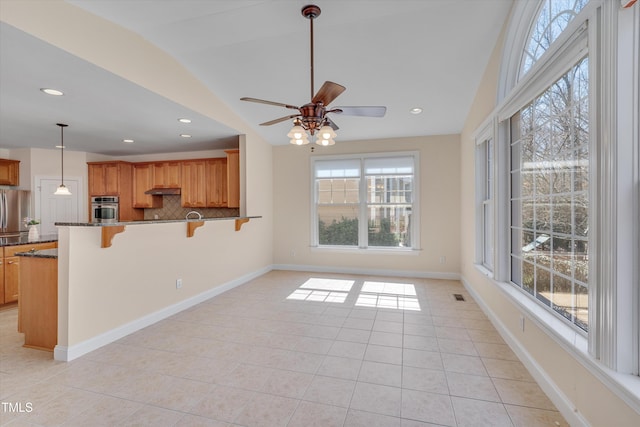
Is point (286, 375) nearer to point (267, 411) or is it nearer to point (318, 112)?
point (267, 411)

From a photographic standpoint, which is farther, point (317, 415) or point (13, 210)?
point (13, 210)

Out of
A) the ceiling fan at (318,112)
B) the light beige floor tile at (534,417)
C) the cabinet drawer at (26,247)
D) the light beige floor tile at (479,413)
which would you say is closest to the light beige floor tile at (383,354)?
the light beige floor tile at (479,413)

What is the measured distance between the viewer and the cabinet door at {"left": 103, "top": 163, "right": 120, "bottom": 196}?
5.86 metres

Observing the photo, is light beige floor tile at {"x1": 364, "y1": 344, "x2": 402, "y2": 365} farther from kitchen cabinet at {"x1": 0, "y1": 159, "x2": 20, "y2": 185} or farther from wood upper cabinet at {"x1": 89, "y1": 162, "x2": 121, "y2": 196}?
kitchen cabinet at {"x1": 0, "y1": 159, "x2": 20, "y2": 185}

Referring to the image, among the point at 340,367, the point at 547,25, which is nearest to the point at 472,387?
the point at 340,367

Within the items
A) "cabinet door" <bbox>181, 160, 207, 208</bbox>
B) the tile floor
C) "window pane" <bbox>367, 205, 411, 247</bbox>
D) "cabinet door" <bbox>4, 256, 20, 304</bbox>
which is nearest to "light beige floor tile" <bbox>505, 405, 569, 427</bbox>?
the tile floor

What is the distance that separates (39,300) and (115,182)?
3.80m

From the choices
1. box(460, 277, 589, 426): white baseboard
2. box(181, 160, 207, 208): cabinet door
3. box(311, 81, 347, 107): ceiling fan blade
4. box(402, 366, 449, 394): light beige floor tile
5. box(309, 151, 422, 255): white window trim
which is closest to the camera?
box(460, 277, 589, 426): white baseboard

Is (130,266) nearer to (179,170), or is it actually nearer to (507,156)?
(179,170)

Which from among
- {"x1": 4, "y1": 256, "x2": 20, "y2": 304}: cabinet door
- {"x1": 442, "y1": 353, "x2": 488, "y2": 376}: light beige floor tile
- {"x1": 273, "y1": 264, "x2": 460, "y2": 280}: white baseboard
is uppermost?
{"x1": 4, "y1": 256, "x2": 20, "y2": 304}: cabinet door

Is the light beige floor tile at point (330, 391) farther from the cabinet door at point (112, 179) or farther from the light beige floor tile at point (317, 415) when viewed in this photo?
the cabinet door at point (112, 179)

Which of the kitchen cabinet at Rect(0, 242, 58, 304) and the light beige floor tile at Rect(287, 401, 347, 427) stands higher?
the kitchen cabinet at Rect(0, 242, 58, 304)

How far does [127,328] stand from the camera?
2982 mm

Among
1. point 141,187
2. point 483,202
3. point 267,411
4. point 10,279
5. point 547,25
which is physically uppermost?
point 547,25
